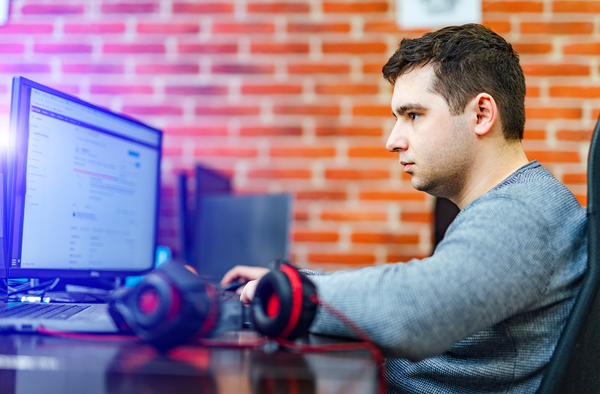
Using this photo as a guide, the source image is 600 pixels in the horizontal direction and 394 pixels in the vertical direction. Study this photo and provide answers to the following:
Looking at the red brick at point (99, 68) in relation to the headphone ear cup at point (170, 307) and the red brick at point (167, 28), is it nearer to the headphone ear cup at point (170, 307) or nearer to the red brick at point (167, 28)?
the red brick at point (167, 28)

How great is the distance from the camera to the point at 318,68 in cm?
174

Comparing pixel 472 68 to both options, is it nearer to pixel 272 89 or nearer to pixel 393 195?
pixel 393 195

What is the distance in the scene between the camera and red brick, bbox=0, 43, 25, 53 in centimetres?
179

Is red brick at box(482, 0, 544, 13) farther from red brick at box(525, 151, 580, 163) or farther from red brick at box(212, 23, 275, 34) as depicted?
red brick at box(212, 23, 275, 34)

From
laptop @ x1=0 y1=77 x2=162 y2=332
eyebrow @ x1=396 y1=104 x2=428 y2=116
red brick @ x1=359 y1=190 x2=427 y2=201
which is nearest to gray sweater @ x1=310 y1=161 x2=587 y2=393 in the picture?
eyebrow @ x1=396 y1=104 x2=428 y2=116

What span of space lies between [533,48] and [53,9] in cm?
191

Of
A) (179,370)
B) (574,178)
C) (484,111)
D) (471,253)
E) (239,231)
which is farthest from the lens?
(574,178)

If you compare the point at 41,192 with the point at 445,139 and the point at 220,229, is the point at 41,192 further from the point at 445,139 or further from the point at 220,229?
the point at 445,139

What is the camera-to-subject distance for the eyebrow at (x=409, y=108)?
927mm

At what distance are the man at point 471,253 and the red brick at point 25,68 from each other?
1.48 meters

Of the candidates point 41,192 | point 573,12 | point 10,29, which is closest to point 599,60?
point 573,12

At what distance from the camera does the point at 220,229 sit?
157cm

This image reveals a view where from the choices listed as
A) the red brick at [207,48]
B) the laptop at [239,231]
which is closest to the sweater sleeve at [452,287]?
the laptop at [239,231]

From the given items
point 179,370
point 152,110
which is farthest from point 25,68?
point 179,370
